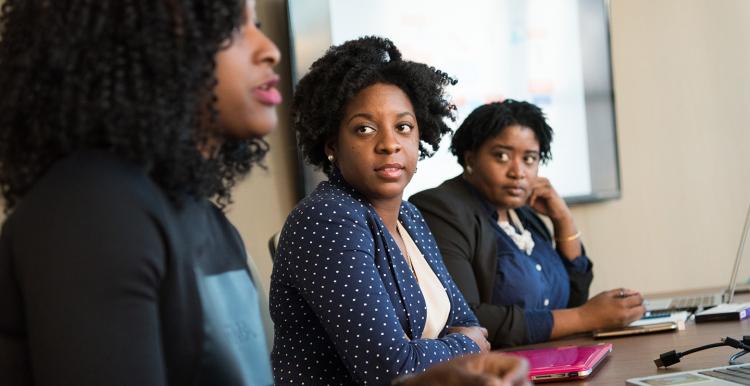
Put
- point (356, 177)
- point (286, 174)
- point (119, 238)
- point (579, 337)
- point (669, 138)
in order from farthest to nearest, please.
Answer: point (669, 138) → point (286, 174) → point (579, 337) → point (356, 177) → point (119, 238)

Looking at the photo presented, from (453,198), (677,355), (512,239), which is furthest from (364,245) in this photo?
(512,239)

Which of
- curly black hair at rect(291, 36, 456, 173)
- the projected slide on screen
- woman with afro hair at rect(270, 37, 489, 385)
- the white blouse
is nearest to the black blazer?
woman with afro hair at rect(270, 37, 489, 385)

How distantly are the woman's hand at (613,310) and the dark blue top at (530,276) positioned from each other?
0.10 metres

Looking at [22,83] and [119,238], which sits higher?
[22,83]

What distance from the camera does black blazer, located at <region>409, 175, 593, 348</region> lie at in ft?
7.59

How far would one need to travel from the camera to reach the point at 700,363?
1.64 meters

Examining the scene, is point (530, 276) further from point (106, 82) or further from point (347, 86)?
point (106, 82)

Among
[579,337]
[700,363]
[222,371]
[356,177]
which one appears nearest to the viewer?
[222,371]

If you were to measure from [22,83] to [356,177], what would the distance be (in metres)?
1.07

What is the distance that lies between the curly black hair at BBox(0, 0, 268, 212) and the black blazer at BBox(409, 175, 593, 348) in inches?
56.2

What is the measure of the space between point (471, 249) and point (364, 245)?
87 cm

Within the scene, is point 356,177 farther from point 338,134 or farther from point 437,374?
point 437,374

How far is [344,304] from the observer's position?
1668 mm

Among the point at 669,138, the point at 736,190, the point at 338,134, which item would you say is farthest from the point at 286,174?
the point at 736,190
